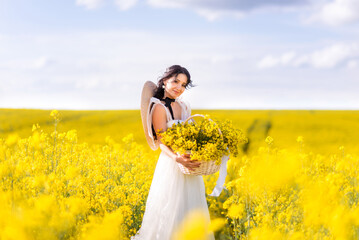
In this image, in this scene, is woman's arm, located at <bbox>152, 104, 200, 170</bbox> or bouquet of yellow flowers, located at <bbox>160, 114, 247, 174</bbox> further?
woman's arm, located at <bbox>152, 104, 200, 170</bbox>

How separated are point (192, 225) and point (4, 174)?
3351 millimetres

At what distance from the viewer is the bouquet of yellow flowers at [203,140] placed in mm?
3695

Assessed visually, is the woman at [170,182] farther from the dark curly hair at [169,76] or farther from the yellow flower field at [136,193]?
the yellow flower field at [136,193]

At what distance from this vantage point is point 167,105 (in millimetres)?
4262

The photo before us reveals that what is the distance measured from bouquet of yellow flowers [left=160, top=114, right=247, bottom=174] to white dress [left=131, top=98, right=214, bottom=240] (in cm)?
43

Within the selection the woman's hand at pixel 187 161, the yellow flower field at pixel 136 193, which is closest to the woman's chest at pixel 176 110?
the woman's hand at pixel 187 161

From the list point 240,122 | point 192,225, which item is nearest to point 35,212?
point 192,225

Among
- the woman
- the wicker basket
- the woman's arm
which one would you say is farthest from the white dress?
the wicker basket

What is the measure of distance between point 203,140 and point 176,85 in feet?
2.34

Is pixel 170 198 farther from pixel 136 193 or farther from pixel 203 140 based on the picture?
pixel 203 140

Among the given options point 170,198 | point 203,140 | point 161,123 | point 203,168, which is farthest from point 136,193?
point 203,140

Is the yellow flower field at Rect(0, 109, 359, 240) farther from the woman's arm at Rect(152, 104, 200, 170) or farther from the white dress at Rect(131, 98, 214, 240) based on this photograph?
the woman's arm at Rect(152, 104, 200, 170)

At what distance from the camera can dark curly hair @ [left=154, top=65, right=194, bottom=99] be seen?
4.29m

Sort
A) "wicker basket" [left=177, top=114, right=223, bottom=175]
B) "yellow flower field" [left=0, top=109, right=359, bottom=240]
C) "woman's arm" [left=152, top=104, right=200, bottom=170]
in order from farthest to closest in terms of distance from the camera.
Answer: "woman's arm" [left=152, top=104, right=200, bottom=170] → "wicker basket" [left=177, top=114, right=223, bottom=175] → "yellow flower field" [left=0, top=109, right=359, bottom=240]
